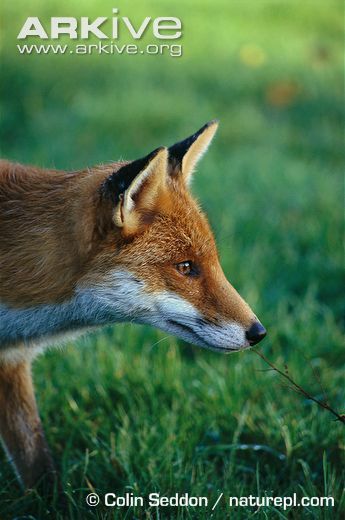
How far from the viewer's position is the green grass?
408 centimetres

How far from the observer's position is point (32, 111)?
10.0m

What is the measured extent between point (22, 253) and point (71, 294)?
12.1 inches

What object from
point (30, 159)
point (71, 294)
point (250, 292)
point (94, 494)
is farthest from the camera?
point (30, 159)

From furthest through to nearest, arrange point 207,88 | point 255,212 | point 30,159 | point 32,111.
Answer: point 207,88 → point 32,111 → point 30,159 → point 255,212

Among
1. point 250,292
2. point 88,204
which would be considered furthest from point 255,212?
point 88,204

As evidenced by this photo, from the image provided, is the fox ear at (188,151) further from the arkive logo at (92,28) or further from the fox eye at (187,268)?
the arkive logo at (92,28)

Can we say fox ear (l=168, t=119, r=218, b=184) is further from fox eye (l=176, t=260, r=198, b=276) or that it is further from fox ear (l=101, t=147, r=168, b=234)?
fox eye (l=176, t=260, r=198, b=276)

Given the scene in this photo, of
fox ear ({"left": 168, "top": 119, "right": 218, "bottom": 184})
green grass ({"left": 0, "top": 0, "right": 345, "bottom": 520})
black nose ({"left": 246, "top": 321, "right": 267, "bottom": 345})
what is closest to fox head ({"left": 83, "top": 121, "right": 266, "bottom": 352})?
black nose ({"left": 246, "top": 321, "right": 267, "bottom": 345})

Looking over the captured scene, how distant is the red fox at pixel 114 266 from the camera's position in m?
3.39

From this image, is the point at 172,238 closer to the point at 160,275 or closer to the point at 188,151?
the point at 160,275

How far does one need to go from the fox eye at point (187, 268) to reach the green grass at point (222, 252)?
112cm

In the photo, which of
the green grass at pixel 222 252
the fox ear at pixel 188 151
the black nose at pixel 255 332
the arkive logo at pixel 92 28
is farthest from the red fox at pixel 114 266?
the arkive logo at pixel 92 28

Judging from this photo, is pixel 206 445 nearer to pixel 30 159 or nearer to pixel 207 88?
pixel 30 159

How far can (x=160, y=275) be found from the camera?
342 centimetres
